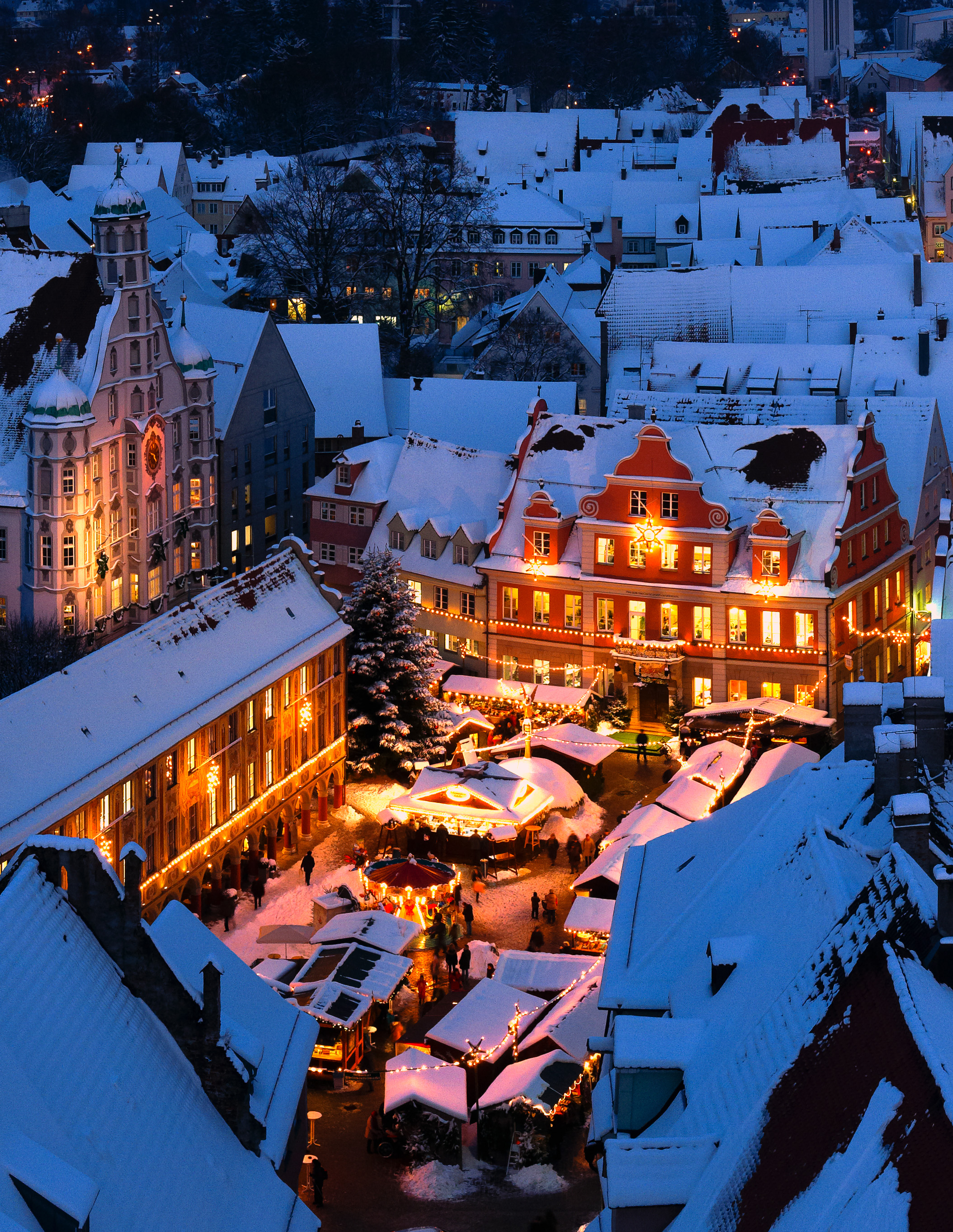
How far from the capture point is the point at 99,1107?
28.4 m

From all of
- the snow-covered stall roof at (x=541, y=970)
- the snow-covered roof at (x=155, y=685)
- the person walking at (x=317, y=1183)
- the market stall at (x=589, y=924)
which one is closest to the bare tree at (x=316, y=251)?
the snow-covered roof at (x=155, y=685)

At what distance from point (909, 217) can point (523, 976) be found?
83712 millimetres

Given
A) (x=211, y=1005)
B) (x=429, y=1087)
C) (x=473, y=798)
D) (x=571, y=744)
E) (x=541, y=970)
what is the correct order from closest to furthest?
(x=211, y=1005) → (x=429, y=1087) → (x=541, y=970) → (x=473, y=798) → (x=571, y=744)

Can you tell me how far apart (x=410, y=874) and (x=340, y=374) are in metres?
43.8

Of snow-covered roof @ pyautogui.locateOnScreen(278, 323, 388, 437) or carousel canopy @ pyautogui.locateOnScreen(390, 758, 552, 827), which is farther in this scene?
snow-covered roof @ pyautogui.locateOnScreen(278, 323, 388, 437)

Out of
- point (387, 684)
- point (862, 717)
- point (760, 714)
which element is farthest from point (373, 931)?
point (760, 714)

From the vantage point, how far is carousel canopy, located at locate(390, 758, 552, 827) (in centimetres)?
6062

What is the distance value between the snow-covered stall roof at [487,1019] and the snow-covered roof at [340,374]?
4827cm

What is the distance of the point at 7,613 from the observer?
74625 mm

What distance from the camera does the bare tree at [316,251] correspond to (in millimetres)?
116750

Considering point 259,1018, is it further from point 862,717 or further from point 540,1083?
point 862,717

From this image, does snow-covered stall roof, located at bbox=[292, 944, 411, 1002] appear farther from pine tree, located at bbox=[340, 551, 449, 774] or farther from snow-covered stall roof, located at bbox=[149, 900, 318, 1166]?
pine tree, located at bbox=[340, 551, 449, 774]

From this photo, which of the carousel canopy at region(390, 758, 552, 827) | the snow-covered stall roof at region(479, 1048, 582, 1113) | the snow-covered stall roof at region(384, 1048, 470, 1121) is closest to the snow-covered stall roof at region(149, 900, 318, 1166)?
the snow-covered stall roof at region(384, 1048, 470, 1121)

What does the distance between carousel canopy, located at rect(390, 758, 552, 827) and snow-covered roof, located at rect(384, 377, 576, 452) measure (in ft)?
82.1
